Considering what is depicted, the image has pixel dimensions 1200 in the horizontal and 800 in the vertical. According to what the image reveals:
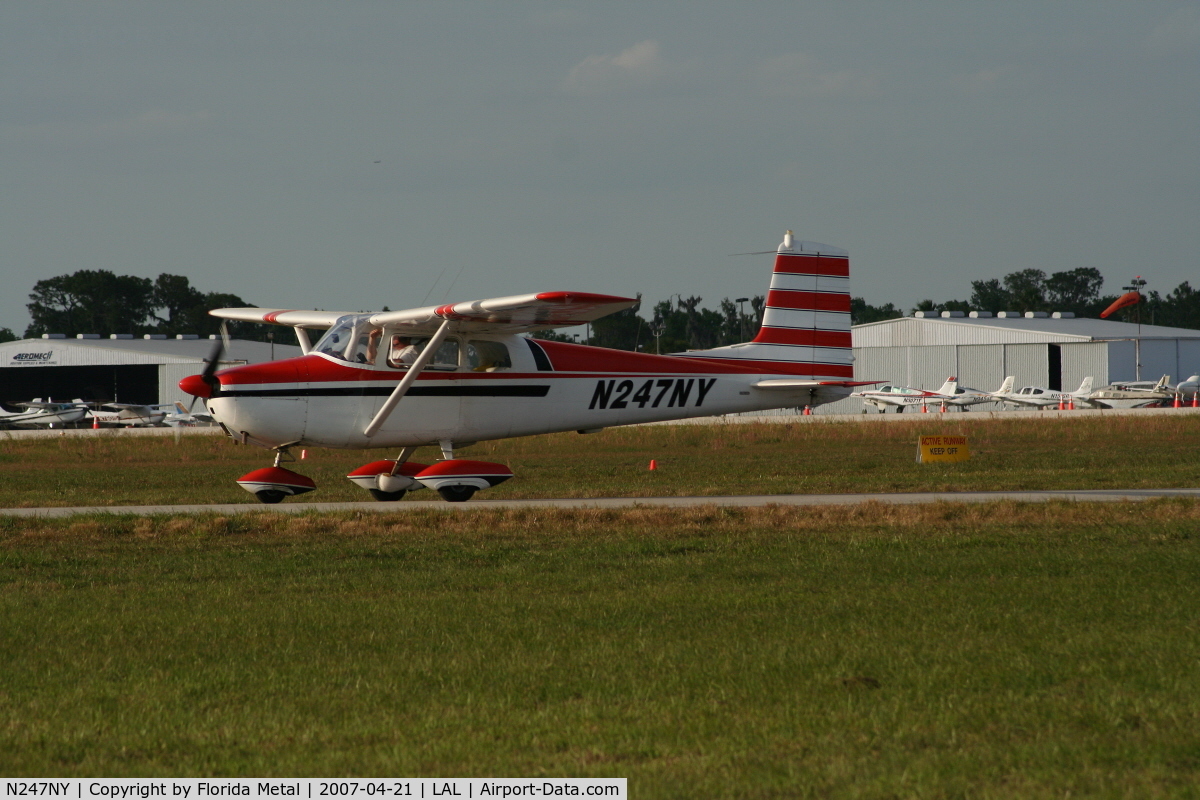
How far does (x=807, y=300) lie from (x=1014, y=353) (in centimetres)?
6150

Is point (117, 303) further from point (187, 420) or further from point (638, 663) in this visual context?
point (638, 663)

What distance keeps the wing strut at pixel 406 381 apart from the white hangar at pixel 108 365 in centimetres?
6095

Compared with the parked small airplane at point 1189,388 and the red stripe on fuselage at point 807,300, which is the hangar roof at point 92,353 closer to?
the parked small airplane at point 1189,388

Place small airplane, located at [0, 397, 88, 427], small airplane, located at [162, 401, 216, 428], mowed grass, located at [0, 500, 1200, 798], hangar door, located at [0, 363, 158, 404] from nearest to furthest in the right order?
mowed grass, located at [0, 500, 1200, 798], small airplane, located at [0, 397, 88, 427], small airplane, located at [162, 401, 216, 428], hangar door, located at [0, 363, 158, 404]

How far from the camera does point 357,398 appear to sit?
15234mm

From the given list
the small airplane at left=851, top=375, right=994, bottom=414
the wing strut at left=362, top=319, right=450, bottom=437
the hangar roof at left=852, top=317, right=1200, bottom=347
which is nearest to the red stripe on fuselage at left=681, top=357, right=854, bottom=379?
the wing strut at left=362, top=319, right=450, bottom=437

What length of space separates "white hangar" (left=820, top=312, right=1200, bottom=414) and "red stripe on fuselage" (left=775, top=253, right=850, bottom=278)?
55.1 meters

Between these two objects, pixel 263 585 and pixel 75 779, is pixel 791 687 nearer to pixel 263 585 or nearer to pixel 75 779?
pixel 75 779

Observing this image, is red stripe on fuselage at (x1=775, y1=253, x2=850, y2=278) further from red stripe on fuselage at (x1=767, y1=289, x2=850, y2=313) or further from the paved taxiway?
the paved taxiway

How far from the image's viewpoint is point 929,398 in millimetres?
67188

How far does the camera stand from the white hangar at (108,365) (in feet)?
254

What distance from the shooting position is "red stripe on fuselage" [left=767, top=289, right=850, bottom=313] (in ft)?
59.7
